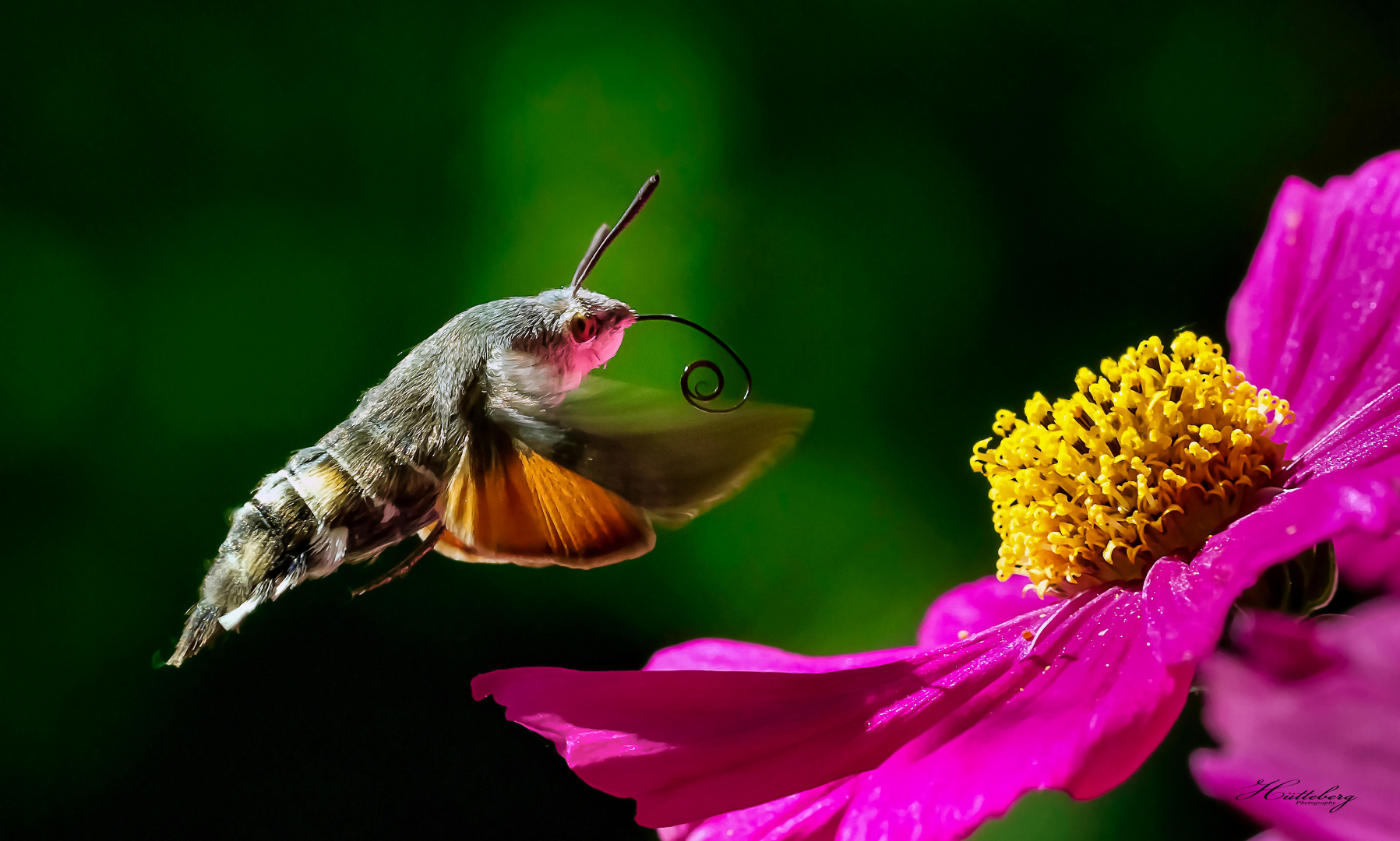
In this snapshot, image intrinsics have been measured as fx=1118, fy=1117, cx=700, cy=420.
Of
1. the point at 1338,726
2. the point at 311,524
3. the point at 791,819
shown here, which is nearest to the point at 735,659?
the point at 791,819

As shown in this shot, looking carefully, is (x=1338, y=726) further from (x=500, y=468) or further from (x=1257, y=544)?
(x=500, y=468)

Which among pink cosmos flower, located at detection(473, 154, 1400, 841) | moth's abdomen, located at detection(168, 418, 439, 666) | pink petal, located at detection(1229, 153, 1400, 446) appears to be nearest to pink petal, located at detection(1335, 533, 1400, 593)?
pink cosmos flower, located at detection(473, 154, 1400, 841)

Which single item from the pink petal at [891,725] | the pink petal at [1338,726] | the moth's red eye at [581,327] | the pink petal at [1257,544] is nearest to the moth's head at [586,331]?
the moth's red eye at [581,327]

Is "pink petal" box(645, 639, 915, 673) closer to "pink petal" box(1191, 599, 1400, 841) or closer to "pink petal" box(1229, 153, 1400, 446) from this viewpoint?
"pink petal" box(1229, 153, 1400, 446)

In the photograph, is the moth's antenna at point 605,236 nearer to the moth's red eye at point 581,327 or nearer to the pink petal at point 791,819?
the moth's red eye at point 581,327

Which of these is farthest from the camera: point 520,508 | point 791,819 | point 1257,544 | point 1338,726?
point 520,508

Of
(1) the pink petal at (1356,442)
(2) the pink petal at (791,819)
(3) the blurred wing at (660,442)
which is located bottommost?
(2) the pink petal at (791,819)
